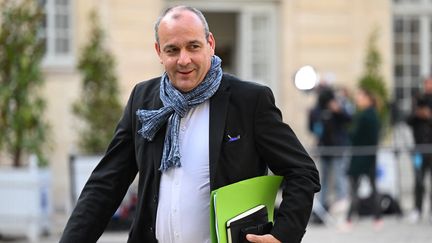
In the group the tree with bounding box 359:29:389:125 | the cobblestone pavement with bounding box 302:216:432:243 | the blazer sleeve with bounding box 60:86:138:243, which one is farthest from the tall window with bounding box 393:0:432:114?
the blazer sleeve with bounding box 60:86:138:243

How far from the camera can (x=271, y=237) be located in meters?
4.22

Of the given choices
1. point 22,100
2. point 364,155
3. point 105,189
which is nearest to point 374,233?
point 364,155

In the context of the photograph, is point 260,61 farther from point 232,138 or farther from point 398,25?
point 232,138

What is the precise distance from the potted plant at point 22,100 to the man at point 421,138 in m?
4.82

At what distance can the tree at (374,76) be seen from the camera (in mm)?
19734

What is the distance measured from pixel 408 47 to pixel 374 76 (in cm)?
176

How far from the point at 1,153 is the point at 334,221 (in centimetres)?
451

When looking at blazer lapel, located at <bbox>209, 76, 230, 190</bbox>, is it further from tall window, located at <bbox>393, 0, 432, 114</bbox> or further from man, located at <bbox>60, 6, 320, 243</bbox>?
tall window, located at <bbox>393, 0, 432, 114</bbox>

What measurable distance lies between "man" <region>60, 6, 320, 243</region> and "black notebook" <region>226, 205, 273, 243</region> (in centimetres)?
4

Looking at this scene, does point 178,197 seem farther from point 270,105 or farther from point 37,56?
point 37,56

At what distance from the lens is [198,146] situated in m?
4.36

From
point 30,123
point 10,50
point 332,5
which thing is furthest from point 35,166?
point 332,5

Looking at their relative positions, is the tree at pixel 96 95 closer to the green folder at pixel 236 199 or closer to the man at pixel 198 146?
the man at pixel 198 146

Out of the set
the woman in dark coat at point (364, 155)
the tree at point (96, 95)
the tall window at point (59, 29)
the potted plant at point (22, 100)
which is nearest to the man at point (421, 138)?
the woman in dark coat at point (364, 155)
